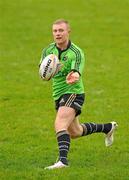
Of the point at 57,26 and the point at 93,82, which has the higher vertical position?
the point at 57,26

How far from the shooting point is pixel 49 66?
1040 cm

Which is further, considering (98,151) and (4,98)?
(4,98)

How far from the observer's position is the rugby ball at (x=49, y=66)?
1041 cm

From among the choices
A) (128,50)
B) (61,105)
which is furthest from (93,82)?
(61,105)

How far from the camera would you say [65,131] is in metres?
10.4

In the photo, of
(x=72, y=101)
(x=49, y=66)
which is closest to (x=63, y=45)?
(x=49, y=66)

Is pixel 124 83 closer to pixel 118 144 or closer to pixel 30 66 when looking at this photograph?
pixel 30 66

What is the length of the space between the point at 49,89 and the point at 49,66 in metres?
8.00

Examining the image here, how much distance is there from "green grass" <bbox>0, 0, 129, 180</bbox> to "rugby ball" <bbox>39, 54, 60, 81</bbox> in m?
1.42

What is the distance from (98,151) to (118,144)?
2.27 ft

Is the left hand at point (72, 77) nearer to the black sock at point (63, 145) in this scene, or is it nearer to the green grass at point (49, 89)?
the black sock at point (63, 145)

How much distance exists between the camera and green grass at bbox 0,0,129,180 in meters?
11.0

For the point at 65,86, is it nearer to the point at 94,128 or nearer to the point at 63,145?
the point at 63,145

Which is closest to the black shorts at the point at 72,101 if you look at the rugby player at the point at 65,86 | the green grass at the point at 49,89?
the rugby player at the point at 65,86
